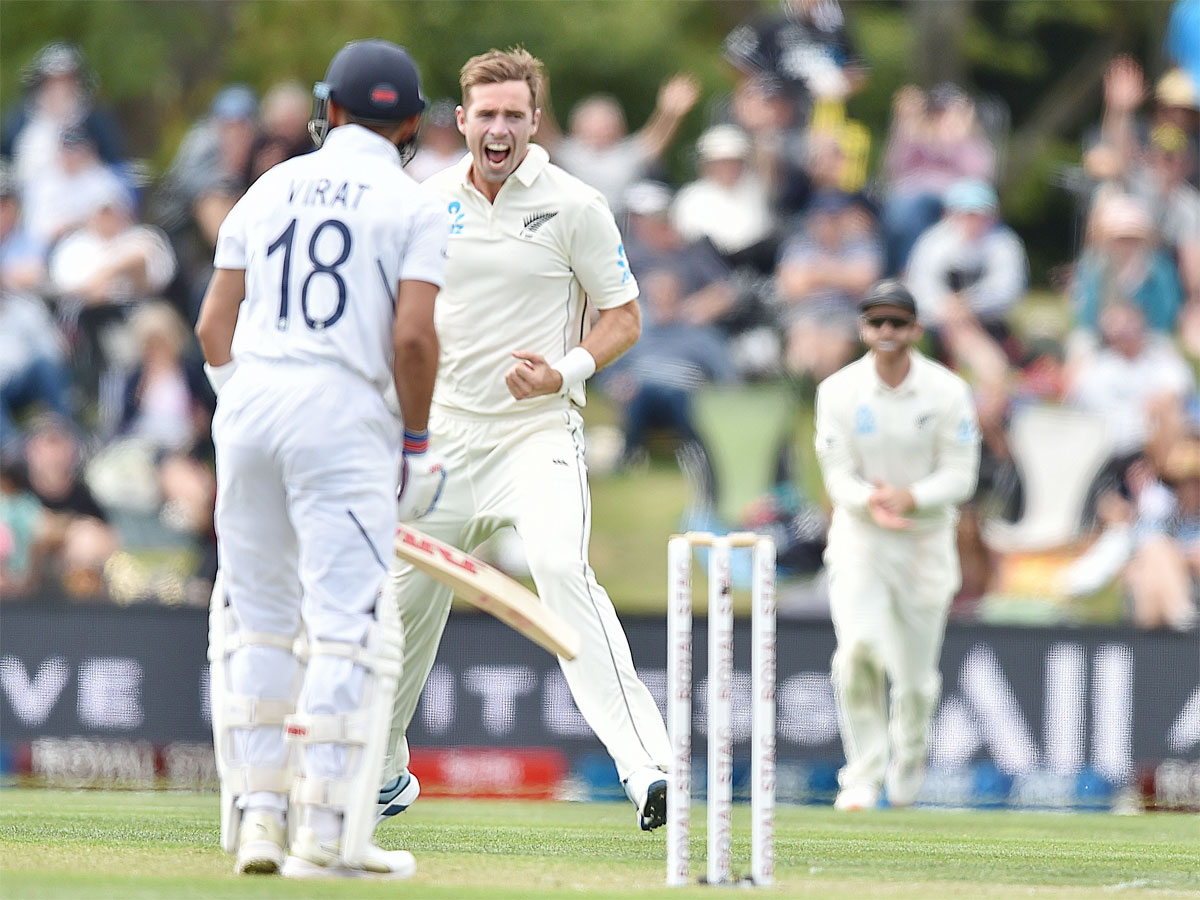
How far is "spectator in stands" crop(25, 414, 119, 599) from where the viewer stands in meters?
12.8

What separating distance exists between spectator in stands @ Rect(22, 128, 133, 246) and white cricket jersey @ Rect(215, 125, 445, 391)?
31.8 ft

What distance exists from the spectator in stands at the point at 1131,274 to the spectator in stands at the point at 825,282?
5.30ft

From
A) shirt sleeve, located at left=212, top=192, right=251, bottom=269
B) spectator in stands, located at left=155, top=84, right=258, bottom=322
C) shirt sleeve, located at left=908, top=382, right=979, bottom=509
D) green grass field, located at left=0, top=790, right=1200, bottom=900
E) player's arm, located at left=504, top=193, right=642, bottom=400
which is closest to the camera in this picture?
→ green grass field, located at left=0, top=790, right=1200, bottom=900

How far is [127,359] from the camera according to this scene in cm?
1380

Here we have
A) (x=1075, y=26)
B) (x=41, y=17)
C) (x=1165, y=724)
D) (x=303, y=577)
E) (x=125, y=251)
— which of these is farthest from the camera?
(x=1075, y=26)

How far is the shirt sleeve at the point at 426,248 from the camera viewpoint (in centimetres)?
513

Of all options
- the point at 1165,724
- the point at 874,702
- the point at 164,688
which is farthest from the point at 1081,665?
the point at 164,688

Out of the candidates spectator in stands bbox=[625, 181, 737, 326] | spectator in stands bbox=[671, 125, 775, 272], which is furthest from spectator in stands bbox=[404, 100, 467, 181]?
spectator in stands bbox=[671, 125, 775, 272]

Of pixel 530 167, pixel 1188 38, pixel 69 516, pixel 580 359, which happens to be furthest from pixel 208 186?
pixel 580 359

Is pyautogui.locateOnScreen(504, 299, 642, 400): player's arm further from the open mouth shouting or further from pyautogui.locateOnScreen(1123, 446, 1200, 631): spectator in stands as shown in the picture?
pyautogui.locateOnScreen(1123, 446, 1200, 631): spectator in stands

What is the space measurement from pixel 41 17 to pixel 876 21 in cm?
935

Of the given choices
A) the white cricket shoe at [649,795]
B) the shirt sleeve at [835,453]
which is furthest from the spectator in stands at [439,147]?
the white cricket shoe at [649,795]

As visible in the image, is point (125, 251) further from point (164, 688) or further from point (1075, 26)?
point (1075, 26)

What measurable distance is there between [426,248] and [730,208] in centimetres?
928
